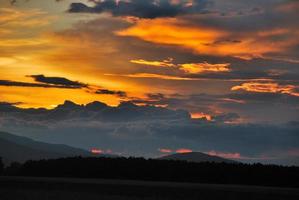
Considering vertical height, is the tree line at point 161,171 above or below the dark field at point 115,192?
above

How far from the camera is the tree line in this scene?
4781 inches

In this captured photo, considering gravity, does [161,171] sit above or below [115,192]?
above

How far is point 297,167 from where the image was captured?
12400 cm

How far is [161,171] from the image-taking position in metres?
136

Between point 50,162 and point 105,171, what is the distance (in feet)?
56.1

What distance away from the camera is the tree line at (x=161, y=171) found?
12143 centimetres

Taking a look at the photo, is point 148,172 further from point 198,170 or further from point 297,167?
point 297,167

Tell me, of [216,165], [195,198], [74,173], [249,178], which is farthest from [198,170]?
[195,198]

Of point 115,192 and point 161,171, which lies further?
point 161,171

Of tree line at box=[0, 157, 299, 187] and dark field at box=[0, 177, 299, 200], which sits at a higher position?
tree line at box=[0, 157, 299, 187]

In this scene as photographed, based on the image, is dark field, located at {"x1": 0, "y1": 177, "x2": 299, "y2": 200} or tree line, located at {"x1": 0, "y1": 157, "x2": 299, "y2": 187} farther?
tree line, located at {"x1": 0, "y1": 157, "x2": 299, "y2": 187}

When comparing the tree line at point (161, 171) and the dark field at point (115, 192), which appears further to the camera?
the tree line at point (161, 171)

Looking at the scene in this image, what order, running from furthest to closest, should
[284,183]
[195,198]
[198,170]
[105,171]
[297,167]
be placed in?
[105,171], [198,170], [297,167], [284,183], [195,198]

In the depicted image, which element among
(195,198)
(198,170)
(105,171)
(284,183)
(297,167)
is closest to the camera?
(195,198)
